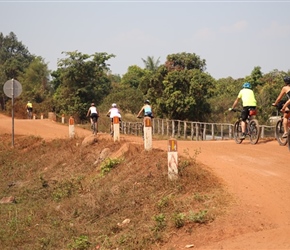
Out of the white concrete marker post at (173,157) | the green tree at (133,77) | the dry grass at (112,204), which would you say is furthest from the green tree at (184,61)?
the white concrete marker post at (173,157)

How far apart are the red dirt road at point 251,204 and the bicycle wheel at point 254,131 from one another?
1.90m

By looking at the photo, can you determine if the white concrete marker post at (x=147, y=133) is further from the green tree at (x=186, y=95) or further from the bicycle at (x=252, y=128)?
the green tree at (x=186, y=95)

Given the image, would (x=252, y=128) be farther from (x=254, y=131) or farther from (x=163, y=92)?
(x=163, y=92)

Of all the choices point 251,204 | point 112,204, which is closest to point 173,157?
point 112,204

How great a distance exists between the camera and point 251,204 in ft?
24.8

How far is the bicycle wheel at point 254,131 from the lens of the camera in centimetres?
1348

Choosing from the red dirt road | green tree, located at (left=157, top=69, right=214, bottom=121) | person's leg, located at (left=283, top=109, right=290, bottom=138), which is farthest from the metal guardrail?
the red dirt road

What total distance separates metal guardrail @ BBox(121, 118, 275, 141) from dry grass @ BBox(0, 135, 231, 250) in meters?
15.4

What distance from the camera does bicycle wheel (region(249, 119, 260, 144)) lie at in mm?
13477

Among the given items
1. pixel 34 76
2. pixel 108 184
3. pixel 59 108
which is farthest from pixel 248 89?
pixel 34 76

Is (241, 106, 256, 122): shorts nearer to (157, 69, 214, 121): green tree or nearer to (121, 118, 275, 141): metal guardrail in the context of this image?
(121, 118, 275, 141): metal guardrail

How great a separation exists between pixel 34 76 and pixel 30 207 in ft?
190

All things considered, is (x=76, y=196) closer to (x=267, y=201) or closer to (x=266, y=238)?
(x=267, y=201)

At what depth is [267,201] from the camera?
25.2 feet
